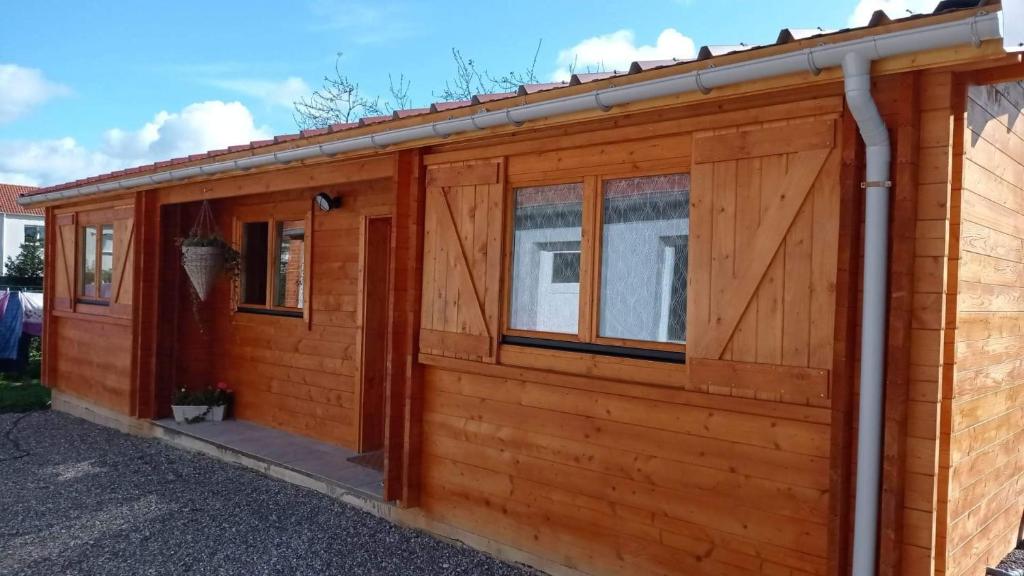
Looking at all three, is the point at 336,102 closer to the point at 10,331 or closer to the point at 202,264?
the point at 10,331

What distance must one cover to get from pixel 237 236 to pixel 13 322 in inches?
341

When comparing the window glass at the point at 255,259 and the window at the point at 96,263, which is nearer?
the window glass at the point at 255,259

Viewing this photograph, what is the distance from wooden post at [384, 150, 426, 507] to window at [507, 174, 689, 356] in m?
0.76

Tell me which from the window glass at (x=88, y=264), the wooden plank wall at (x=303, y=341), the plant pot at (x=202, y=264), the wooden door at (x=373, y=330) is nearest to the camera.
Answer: the wooden door at (x=373, y=330)

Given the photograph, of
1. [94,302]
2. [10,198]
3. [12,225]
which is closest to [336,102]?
[94,302]

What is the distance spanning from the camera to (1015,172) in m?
3.75

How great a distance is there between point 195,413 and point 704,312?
5.89 meters

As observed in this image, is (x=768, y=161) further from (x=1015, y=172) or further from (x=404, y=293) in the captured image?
(x=404, y=293)

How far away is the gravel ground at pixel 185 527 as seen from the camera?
14.3 ft

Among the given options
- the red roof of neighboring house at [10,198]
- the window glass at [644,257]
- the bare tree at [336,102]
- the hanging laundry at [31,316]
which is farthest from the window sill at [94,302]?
the red roof of neighboring house at [10,198]

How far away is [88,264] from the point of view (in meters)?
9.11

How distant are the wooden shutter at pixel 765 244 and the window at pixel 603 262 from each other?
0.16m

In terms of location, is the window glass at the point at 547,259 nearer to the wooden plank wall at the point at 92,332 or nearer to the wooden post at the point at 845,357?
the wooden post at the point at 845,357

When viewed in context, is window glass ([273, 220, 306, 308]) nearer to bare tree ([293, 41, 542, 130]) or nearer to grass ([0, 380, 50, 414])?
grass ([0, 380, 50, 414])
